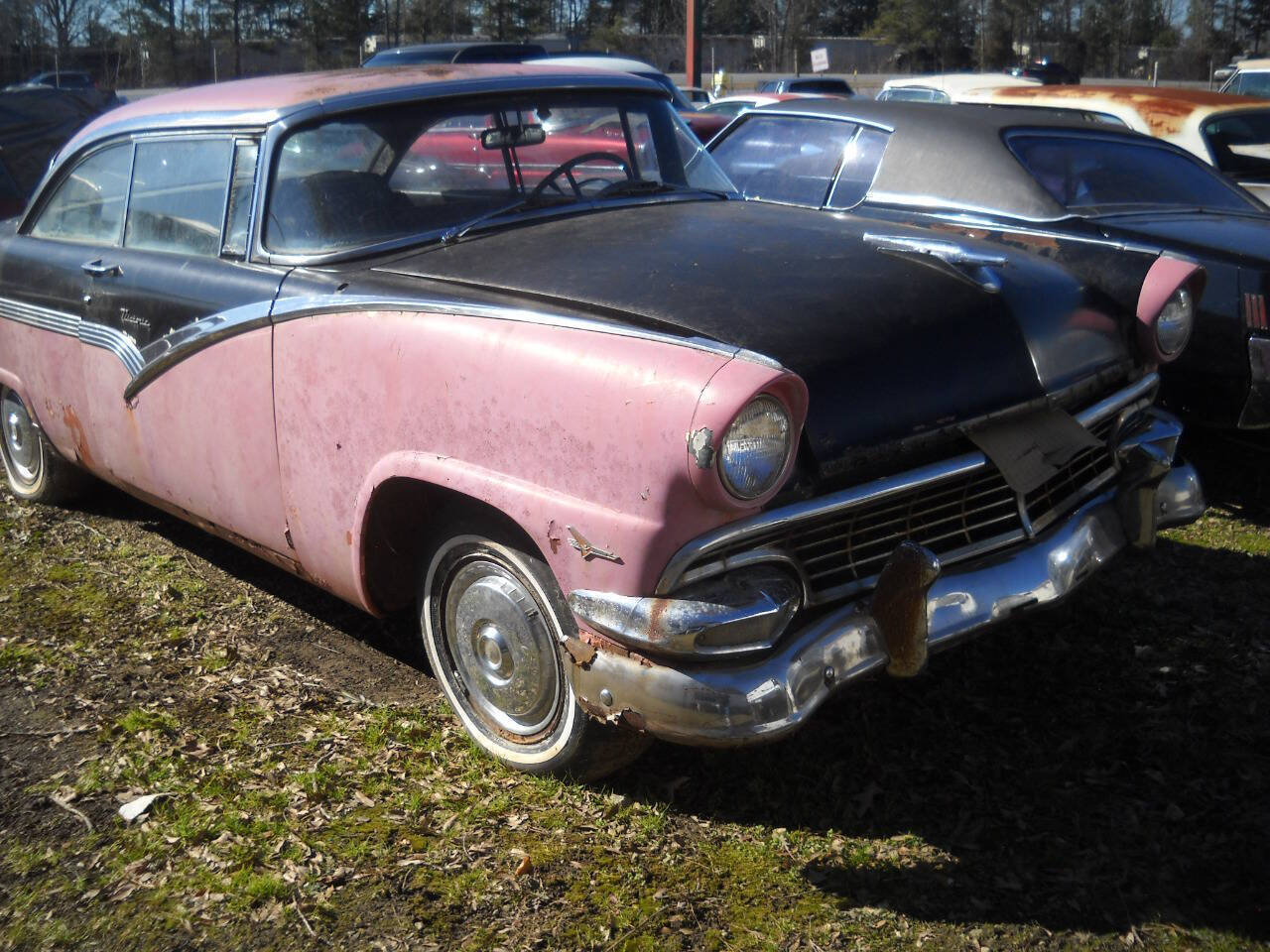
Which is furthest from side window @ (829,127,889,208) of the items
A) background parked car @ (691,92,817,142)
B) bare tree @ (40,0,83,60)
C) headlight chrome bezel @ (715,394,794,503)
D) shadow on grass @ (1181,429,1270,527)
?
bare tree @ (40,0,83,60)

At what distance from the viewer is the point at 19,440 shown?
5062 mm

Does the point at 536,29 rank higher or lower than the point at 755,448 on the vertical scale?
higher

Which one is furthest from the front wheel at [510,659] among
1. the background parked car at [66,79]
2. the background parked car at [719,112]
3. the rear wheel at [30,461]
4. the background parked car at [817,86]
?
the background parked car at [66,79]

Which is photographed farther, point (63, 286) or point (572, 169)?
point (63, 286)

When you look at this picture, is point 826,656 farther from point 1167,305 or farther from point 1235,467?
point 1235,467

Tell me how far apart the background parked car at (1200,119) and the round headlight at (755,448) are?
5804 millimetres

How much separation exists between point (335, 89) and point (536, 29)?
4224 cm

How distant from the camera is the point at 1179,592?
158 inches

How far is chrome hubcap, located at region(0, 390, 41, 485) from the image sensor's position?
4941mm

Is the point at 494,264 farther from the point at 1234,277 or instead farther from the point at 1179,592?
the point at 1234,277

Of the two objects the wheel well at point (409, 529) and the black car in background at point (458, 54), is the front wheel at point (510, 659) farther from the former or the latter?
the black car in background at point (458, 54)

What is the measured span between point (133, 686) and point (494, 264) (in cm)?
160

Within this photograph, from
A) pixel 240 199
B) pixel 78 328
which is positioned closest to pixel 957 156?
pixel 240 199

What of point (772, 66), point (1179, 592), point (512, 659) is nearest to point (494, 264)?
point (512, 659)
